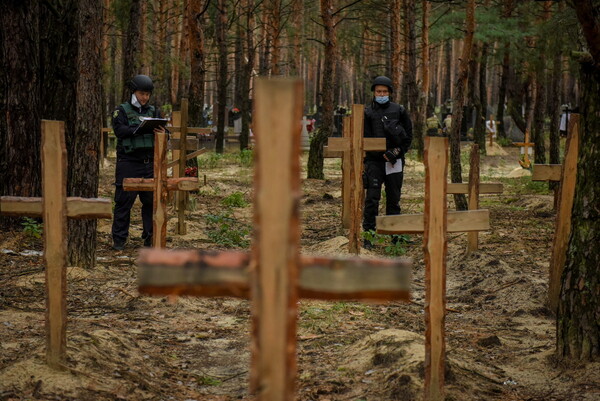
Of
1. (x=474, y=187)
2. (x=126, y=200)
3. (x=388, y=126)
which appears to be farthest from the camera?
(x=388, y=126)

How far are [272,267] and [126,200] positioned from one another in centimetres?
708

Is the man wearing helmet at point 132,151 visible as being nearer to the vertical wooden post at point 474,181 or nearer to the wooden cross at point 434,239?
the vertical wooden post at point 474,181

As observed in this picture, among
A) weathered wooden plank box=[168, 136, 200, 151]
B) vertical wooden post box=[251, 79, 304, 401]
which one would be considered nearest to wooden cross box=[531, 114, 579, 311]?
vertical wooden post box=[251, 79, 304, 401]

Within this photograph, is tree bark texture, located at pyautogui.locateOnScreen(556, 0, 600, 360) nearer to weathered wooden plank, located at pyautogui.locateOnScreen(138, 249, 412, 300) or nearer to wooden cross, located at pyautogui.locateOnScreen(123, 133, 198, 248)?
weathered wooden plank, located at pyautogui.locateOnScreen(138, 249, 412, 300)

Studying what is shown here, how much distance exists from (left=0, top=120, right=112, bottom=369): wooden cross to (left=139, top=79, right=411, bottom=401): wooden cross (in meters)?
2.04

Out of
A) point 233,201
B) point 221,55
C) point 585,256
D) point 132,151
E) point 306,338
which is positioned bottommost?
point 306,338

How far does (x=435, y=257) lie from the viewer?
4414 millimetres

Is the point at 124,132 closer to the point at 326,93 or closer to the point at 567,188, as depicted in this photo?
the point at 567,188

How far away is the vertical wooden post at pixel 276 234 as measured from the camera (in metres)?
2.38

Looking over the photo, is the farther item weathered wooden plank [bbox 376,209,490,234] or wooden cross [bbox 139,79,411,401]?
weathered wooden plank [bbox 376,209,490,234]

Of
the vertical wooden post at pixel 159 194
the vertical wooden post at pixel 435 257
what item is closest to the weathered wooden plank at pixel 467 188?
the vertical wooden post at pixel 159 194

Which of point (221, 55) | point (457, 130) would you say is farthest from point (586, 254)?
point (221, 55)

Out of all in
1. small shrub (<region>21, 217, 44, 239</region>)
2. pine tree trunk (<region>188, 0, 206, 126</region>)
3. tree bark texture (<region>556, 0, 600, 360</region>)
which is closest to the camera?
tree bark texture (<region>556, 0, 600, 360</region>)

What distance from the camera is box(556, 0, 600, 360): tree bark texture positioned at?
17.3 feet
